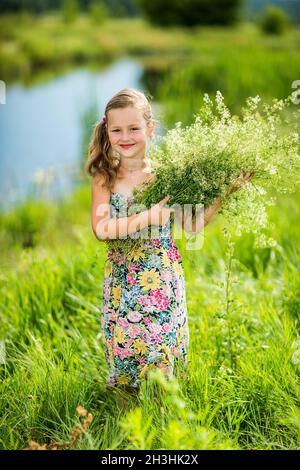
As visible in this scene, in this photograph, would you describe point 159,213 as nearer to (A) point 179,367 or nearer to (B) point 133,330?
(B) point 133,330

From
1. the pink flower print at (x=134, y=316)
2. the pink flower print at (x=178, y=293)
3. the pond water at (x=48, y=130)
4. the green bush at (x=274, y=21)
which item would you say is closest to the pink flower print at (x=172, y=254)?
the pink flower print at (x=178, y=293)

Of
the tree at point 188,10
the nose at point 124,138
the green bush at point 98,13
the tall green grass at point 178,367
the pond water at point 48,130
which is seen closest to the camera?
the tall green grass at point 178,367

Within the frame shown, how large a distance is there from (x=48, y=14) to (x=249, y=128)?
93.5 feet

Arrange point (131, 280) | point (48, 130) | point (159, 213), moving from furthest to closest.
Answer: point (48, 130)
point (131, 280)
point (159, 213)

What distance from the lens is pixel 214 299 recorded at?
304cm

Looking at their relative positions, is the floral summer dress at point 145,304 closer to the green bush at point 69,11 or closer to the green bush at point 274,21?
the green bush at point 274,21

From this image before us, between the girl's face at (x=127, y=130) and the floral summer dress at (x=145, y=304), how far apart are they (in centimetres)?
16

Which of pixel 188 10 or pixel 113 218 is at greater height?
pixel 188 10

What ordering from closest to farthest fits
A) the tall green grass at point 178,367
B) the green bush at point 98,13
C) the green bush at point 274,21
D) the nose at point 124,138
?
the tall green grass at point 178,367
the nose at point 124,138
the green bush at point 274,21
the green bush at point 98,13

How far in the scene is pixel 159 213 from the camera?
6.94 feet

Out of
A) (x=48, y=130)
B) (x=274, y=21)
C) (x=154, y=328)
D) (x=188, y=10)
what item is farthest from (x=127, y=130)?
(x=188, y=10)

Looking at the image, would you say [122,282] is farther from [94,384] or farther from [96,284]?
[96,284]

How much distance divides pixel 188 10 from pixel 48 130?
16483 mm

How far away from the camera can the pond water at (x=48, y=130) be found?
6426 millimetres
